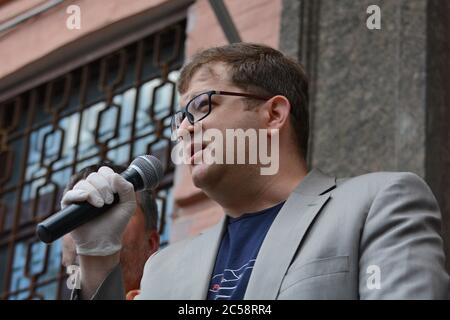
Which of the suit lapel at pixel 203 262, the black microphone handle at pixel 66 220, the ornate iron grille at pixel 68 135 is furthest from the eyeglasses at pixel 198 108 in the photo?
the ornate iron grille at pixel 68 135

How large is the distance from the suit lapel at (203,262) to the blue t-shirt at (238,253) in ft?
0.04

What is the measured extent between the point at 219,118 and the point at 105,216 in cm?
51

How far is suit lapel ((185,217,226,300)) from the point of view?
3.31 metres

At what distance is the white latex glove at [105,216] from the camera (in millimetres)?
3184

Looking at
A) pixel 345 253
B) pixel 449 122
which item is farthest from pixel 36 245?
pixel 345 253

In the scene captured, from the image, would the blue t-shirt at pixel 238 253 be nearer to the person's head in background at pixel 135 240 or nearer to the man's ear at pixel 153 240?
the person's head in background at pixel 135 240

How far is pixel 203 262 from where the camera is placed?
3406 millimetres

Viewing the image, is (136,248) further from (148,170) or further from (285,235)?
(285,235)

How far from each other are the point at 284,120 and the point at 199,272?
20.7 inches

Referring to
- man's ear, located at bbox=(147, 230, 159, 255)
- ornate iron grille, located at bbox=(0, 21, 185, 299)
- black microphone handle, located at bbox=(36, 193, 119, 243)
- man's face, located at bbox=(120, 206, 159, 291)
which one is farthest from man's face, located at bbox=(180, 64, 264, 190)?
ornate iron grille, located at bbox=(0, 21, 185, 299)
